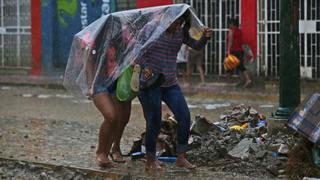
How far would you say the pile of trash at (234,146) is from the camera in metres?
6.98

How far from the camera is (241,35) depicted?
17547mm

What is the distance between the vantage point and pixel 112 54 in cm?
716

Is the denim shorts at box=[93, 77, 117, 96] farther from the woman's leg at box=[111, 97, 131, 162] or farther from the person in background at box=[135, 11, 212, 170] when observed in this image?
the person in background at box=[135, 11, 212, 170]

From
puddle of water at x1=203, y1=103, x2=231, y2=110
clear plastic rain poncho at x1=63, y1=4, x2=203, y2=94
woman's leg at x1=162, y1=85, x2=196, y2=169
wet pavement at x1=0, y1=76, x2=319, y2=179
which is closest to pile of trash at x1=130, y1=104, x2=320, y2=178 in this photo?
wet pavement at x1=0, y1=76, x2=319, y2=179

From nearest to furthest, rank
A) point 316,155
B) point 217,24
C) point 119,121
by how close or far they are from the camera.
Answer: point 316,155
point 119,121
point 217,24

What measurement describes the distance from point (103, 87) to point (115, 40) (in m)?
0.51

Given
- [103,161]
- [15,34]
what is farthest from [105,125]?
[15,34]

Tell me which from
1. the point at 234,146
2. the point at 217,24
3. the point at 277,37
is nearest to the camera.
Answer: the point at 234,146

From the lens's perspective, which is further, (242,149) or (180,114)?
(242,149)

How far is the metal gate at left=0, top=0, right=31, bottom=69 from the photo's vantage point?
2234cm

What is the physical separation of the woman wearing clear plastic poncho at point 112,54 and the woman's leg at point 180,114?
0.03m

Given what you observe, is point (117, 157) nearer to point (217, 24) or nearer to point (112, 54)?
point (112, 54)

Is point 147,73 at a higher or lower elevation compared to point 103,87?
higher

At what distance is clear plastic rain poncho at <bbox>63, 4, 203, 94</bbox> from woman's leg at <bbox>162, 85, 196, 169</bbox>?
1.70ft
